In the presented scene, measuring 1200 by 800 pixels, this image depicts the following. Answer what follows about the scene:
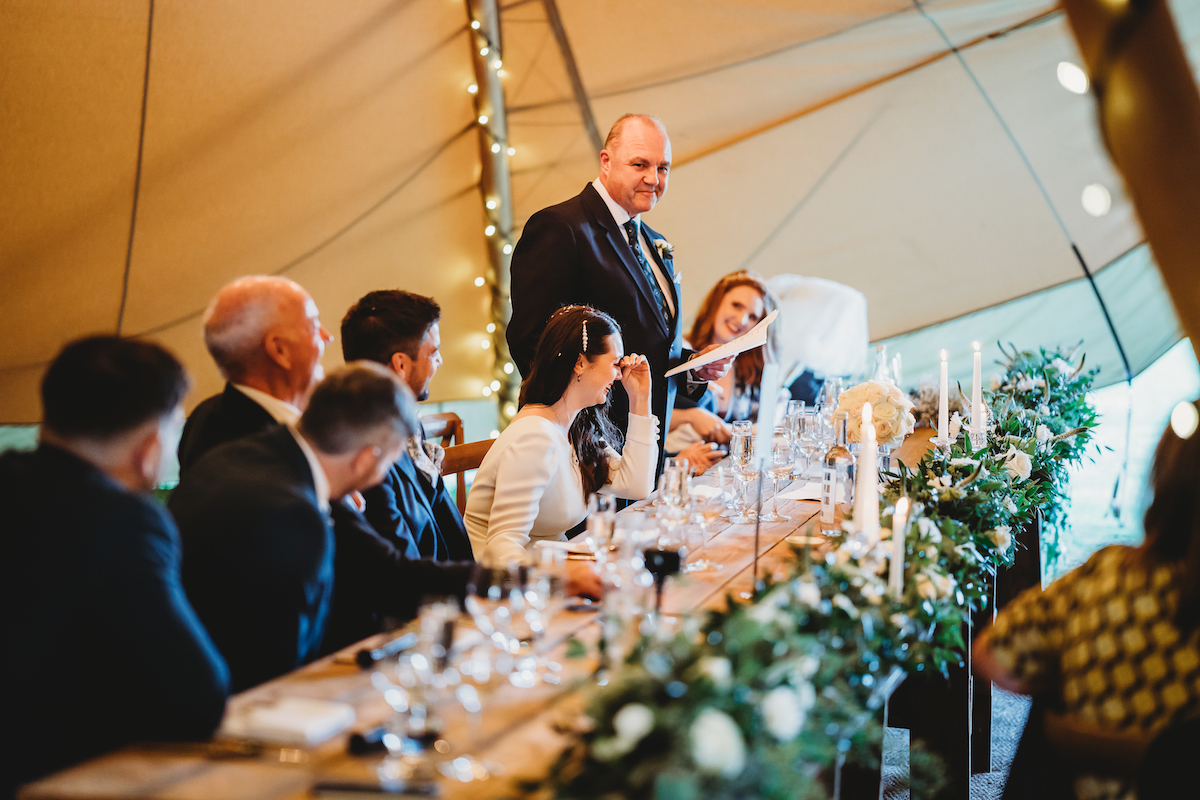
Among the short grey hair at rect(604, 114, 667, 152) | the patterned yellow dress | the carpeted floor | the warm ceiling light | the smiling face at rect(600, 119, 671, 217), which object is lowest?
the carpeted floor

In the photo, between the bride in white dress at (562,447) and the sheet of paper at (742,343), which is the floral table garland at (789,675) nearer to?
the sheet of paper at (742,343)

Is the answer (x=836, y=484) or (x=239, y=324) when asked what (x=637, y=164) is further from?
(x=239, y=324)

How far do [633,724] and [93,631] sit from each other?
753 millimetres

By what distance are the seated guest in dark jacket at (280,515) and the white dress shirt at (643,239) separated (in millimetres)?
1939

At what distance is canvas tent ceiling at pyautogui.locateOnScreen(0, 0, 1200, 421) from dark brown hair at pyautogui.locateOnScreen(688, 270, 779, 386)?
165 cm

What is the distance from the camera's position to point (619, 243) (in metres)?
3.57

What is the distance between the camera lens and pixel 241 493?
164cm

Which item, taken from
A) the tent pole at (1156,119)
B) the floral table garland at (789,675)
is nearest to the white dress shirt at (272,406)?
the floral table garland at (789,675)

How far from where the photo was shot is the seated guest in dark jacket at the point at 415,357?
2.67 metres

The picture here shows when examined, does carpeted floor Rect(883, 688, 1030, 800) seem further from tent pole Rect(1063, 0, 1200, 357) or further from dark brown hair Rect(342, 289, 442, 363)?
dark brown hair Rect(342, 289, 442, 363)

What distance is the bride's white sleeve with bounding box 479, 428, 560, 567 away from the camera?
2.68 m

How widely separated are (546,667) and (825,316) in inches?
184

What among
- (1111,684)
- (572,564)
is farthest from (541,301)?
(1111,684)

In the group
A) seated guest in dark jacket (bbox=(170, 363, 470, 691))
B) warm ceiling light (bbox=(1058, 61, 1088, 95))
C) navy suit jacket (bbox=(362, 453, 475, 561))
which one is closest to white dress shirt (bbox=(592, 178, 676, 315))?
navy suit jacket (bbox=(362, 453, 475, 561))
